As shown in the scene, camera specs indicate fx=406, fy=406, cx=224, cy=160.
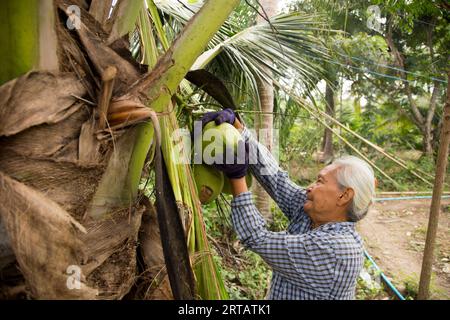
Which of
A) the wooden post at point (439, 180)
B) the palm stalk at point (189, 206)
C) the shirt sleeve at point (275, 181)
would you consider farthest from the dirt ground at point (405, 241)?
the palm stalk at point (189, 206)

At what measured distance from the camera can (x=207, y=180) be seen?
152 centimetres

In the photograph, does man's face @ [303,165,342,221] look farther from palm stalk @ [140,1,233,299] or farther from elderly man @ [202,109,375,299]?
palm stalk @ [140,1,233,299]

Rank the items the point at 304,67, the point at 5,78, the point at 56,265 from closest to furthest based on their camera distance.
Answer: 1. the point at 56,265
2. the point at 5,78
3. the point at 304,67

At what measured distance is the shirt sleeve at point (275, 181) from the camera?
1.71 m

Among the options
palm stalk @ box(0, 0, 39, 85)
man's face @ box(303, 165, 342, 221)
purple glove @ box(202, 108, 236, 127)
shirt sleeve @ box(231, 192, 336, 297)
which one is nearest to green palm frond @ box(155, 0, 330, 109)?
purple glove @ box(202, 108, 236, 127)

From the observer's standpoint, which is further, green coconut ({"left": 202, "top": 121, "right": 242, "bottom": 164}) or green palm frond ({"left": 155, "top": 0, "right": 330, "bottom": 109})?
green palm frond ({"left": 155, "top": 0, "right": 330, "bottom": 109})

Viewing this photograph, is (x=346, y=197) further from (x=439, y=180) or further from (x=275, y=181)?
(x=439, y=180)

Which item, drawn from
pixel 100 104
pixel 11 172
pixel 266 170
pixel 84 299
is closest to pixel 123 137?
pixel 100 104

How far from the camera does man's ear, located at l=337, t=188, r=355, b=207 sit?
4.91 ft

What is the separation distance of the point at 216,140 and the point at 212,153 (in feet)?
0.18

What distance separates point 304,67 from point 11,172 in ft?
5.91

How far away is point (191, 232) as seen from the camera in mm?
1270

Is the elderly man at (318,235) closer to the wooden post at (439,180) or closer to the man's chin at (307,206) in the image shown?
the man's chin at (307,206)

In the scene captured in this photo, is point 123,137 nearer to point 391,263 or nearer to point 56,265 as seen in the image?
point 56,265
